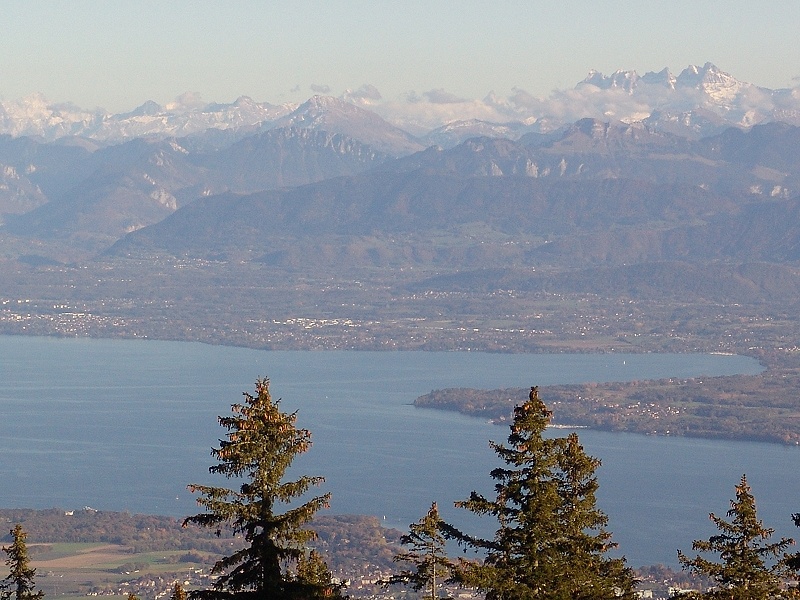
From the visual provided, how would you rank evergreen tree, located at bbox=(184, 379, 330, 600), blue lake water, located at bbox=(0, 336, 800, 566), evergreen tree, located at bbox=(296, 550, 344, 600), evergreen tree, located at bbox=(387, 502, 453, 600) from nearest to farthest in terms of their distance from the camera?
evergreen tree, located at bbox=(184, 379, 330, 600) < evergreen tree, located at bbox=(296, 550, 344, 600) < evergreen tree, located at bbox=(387, 502, 453, 600) < blue lake water, located at bbox=(0, 336, 800, 566)

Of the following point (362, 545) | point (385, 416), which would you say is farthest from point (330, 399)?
point (362, 545)

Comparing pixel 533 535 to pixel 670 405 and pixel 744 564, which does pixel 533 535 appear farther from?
pixel 670 405

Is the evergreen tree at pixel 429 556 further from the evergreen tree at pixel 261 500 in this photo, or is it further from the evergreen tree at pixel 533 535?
the evergreen tree at pixel 261 500

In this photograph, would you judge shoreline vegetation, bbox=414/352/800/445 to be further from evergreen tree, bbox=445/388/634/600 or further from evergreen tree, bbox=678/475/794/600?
evergreen tree, bbox=445/388/634/600

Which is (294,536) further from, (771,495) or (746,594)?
(771,495)

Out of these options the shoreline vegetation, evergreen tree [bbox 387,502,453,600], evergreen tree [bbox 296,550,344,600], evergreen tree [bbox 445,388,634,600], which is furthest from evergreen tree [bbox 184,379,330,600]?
the shoreline vegetation
